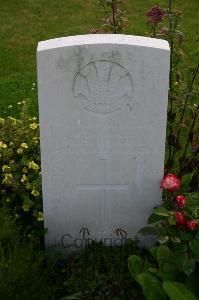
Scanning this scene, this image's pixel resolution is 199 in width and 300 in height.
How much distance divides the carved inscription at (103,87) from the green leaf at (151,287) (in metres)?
0.89

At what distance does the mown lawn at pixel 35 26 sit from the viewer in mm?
5965

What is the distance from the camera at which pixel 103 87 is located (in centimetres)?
295

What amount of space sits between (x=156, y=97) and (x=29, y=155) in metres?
1.26

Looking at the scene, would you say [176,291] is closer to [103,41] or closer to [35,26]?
[103,41]

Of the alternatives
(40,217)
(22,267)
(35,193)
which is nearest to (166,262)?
(22,267)

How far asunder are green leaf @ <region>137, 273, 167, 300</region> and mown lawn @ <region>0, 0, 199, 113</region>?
121 inches

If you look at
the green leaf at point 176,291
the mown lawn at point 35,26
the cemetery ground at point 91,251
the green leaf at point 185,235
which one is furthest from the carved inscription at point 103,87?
the mown lawn at point 35,26

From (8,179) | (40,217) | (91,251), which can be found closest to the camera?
(91,251)

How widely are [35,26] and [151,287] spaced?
17.4ft

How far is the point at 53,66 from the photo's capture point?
288 centimetres

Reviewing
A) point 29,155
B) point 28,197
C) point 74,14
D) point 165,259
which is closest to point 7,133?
point 29,155

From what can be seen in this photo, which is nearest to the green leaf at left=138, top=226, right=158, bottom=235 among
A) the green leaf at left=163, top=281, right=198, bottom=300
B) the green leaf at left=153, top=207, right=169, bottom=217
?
the green leaf at left=153, top=207, right=169, bottom=217

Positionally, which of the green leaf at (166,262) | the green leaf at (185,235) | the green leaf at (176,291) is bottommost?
the green leaf at (176,291)

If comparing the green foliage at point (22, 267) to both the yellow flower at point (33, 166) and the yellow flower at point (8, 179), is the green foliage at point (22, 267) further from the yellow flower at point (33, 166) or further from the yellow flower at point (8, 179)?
the yellow flower at point (33, 166)
